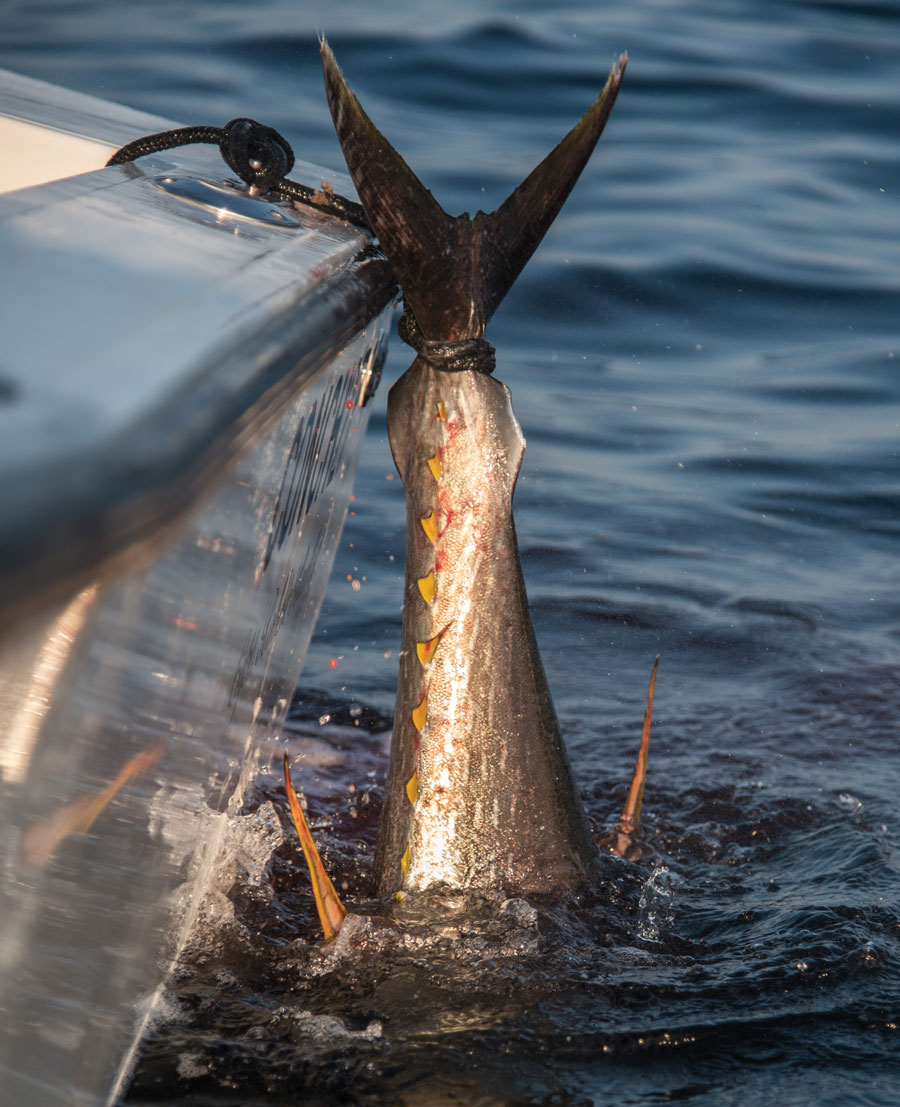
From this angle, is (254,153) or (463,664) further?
(254,153)

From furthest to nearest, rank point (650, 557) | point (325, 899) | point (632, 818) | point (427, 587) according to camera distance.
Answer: point (650, 557) → point (632, 818) → point (427, 587) → point (325, 899)

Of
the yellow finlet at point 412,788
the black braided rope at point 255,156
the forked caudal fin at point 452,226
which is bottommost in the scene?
the yellow finlet at point 412,788

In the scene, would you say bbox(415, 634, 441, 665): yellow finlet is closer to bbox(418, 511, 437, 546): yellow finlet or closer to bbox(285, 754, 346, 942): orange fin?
bbox(418, 511, 437, 546): yellow finlet

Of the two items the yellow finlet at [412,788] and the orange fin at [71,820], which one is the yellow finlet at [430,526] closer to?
the yellow finlet at [412,788]

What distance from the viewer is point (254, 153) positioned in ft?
7.03

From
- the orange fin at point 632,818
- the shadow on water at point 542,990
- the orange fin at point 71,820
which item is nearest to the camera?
the orange fin at point 71,820

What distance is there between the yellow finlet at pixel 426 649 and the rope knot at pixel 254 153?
819 mm

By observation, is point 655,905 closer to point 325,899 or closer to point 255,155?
point 325,899

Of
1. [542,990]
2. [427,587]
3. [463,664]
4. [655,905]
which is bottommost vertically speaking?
[542,990]

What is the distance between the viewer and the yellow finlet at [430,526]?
192 centimetres

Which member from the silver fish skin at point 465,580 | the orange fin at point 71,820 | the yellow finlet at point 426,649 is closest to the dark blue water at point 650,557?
the silver fish skin at point 465,580

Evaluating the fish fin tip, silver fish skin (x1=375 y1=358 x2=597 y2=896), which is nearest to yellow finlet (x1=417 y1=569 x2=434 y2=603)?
silver fish skin (x1=375 y1=358 x2=597 y2=896)

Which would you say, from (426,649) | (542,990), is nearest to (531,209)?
(426,649)

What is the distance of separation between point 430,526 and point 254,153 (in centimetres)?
74
